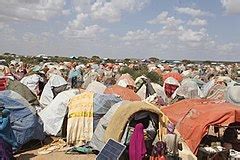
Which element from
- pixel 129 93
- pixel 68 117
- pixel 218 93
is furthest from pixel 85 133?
pixel 218 93

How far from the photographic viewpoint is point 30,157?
1118cm

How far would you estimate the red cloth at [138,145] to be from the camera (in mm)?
9688

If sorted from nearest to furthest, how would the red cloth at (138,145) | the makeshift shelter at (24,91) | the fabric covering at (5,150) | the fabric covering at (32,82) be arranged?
1. the fabric covering at (5,150)
2. the red cloth at (138,145)
3. the makeshift shelter at (24,91)
4. the fabric covering at (32,82)

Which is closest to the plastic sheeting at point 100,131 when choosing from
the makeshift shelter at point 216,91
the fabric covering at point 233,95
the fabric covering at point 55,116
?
the fabric covering at point 55,116

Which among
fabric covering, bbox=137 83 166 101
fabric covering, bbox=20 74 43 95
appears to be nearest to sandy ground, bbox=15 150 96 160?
fabric covering, bbox=20 74 43 95

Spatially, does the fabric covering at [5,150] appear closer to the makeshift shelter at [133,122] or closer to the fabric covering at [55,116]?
the makeshift shelter at [133,122]

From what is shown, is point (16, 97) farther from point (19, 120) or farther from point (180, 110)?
point (180, 110)

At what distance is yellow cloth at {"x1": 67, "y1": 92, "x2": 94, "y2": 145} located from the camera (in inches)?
487

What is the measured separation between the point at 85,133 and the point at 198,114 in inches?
137

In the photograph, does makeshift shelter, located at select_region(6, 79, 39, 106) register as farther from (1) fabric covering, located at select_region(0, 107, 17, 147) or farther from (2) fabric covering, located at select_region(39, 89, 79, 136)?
(1) fabric covering, located at select_region(0, 107, 17, 147)

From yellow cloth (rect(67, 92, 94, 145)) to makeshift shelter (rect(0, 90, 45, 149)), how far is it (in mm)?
948

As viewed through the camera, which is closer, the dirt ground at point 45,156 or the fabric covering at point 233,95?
the dirt ground at point 45,156

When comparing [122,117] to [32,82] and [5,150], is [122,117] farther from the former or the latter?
[32,82]

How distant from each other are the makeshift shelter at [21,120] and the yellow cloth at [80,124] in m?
0.95
